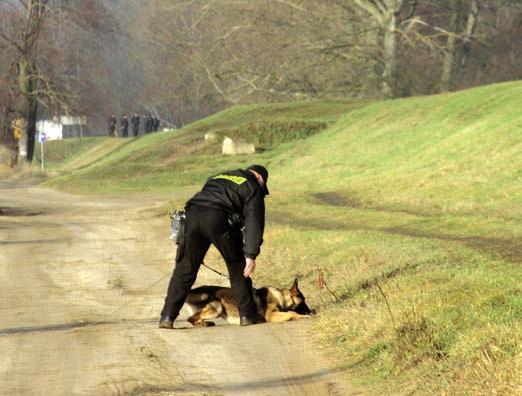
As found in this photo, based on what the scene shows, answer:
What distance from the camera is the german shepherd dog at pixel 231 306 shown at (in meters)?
13.0

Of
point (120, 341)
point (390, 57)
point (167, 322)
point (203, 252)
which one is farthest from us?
point (390, 57)

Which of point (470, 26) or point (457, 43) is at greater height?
point (470, 26)

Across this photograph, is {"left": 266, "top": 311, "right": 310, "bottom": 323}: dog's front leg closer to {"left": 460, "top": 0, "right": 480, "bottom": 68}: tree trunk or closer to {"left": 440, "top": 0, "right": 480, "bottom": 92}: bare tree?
{"left": 440, "top": 0, "right": 480, "bottom": 92}: bare tree

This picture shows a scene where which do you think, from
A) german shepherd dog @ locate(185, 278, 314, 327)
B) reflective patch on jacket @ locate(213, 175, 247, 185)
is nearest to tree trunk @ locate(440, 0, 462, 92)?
german shepherd dog @ locate(185, 278, 314, 327)

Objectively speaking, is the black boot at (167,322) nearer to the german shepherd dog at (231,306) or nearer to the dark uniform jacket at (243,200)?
the german shepherd dog at (231,306)

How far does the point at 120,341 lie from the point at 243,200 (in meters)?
1.86

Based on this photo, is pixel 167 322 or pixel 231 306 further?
pixel 231 306

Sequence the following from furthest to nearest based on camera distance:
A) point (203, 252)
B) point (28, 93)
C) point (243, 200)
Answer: point (28, 93) → point (203, 252) → point (243, 200)

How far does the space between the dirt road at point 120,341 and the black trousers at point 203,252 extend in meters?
0.29

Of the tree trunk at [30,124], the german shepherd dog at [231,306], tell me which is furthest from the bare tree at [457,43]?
the german shepherd dog at [231,306]

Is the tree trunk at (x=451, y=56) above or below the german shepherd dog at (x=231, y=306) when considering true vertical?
above

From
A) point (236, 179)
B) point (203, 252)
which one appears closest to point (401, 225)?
point (203, 252)

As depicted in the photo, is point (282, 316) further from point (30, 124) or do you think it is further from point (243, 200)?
point (30, 124)

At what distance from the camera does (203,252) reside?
1288 centimetres
